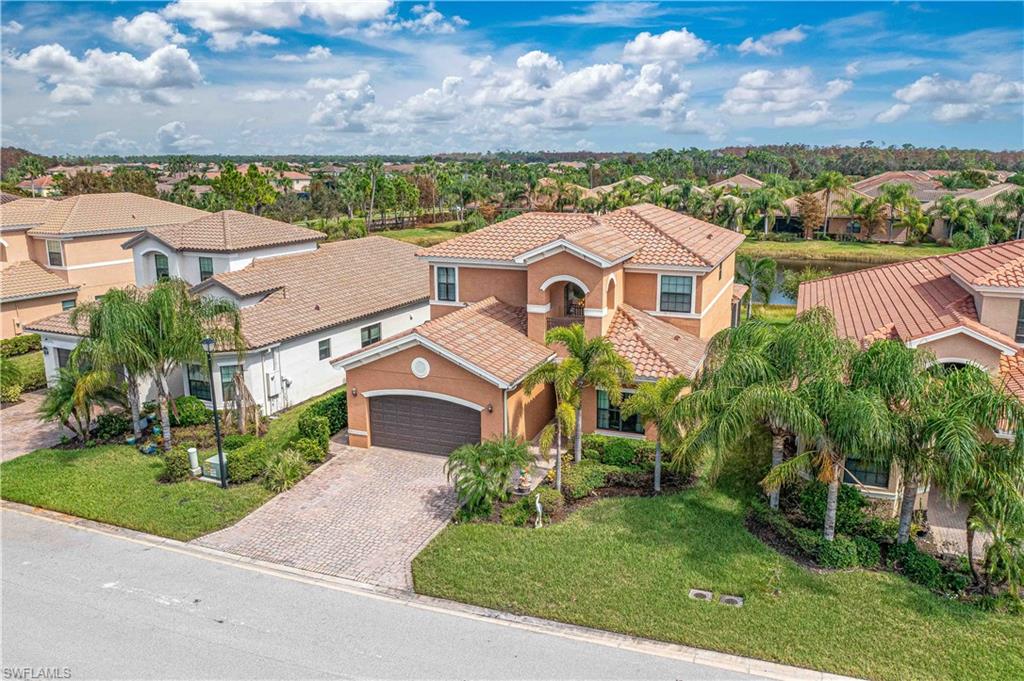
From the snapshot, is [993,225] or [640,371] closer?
[640,371]

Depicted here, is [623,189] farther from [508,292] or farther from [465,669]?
[465,669]

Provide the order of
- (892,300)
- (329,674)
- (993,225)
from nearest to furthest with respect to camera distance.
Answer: (329,674) < (892,300) < (993,225)

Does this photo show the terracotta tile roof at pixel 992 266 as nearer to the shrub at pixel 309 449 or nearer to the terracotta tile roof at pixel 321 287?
the shrub at pixel 309 449

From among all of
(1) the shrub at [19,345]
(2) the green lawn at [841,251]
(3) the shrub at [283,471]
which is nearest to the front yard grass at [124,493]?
(3) the shrub at [283,471]

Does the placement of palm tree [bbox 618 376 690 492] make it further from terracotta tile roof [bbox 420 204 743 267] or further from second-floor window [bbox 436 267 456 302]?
second-floor window [bbox 436 267 456 302]

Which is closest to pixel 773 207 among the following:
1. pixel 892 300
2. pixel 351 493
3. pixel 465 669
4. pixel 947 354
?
pixel 892 300

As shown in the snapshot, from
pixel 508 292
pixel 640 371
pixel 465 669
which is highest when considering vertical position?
pixel 508 292

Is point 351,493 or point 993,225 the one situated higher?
point 993,225
